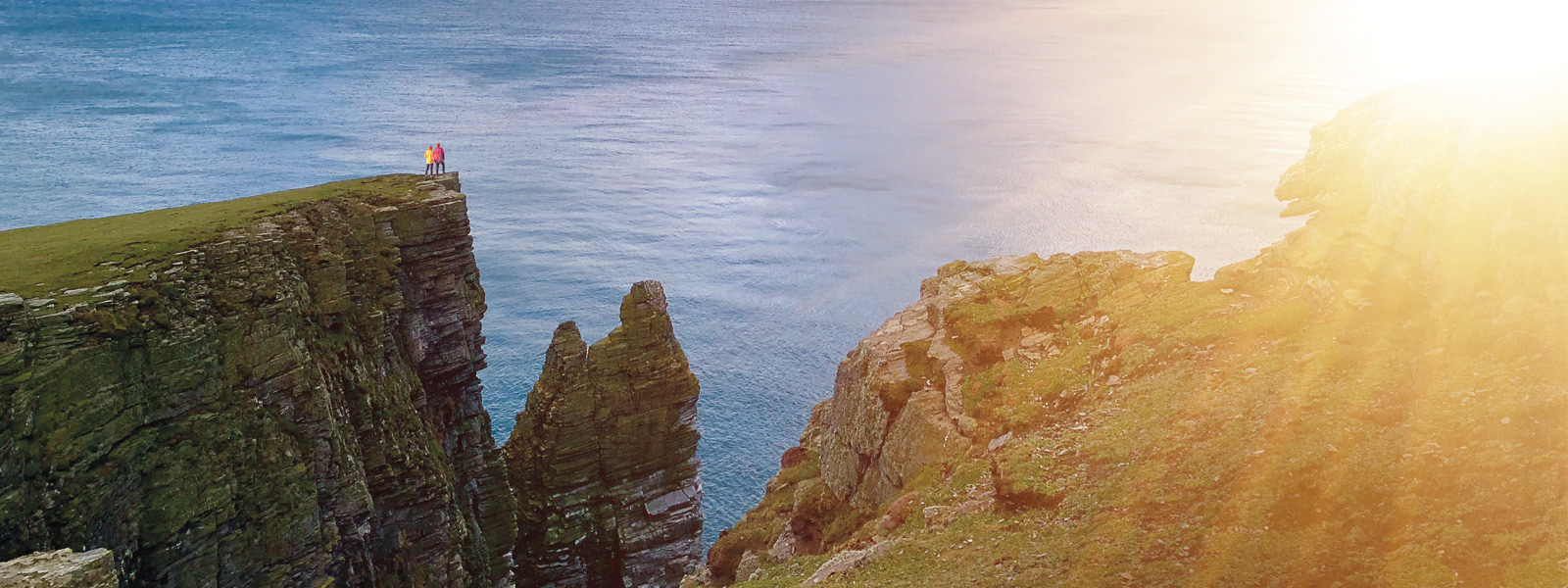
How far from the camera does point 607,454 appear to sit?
65.5m

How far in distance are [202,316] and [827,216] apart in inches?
5303

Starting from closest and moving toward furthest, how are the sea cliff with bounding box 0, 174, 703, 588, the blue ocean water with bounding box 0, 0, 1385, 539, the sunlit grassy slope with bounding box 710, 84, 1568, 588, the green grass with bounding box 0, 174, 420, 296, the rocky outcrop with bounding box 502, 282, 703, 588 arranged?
the sunlit grassy slope with bounding box 710, 84, 1568, 588 < the sea cliff with bounding box 0, 174, 703, 588 < the green grass with bounding box 0, 174, 420, 296 < the rocky outcrop with bounding box 502, 282, 703, 588 < the blue ocean water with bounding box 0, 0, 1385, 539

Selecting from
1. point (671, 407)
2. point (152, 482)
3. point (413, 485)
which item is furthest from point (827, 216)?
point (152, 482)

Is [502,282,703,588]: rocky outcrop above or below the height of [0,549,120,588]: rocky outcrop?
below

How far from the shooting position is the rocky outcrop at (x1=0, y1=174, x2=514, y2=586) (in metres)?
30.8

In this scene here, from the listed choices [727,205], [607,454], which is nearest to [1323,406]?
[607,454]

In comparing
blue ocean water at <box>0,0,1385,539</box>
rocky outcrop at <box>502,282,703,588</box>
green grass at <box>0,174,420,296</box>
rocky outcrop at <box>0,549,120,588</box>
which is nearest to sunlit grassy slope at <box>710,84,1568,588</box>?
rocky outcrop at <box>0,549,120,588</box>

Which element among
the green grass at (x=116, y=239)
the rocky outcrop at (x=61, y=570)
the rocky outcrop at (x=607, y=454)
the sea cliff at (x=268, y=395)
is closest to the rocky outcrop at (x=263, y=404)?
the sea cliff at (x=268, y=395)

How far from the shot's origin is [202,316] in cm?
3547

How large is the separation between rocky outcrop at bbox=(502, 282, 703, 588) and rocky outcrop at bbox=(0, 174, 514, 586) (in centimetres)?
1069

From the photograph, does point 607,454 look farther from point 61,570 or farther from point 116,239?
point 61,570

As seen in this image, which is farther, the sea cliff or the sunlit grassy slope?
the sea cliff

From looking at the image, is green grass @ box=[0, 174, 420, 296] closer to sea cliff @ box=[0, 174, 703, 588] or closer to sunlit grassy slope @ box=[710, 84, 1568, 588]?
sea cliff @ box=[0, 174, 703, 588]

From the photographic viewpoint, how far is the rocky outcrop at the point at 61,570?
2417 cm
